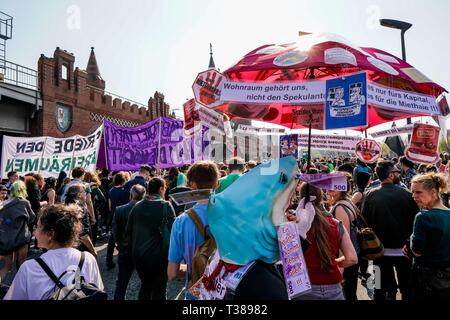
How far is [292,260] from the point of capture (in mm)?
1626

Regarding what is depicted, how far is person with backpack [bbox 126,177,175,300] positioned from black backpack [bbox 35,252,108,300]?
178 centimetres

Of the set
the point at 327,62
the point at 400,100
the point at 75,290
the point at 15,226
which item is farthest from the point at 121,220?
the point at 400,100

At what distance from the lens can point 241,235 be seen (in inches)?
61.7

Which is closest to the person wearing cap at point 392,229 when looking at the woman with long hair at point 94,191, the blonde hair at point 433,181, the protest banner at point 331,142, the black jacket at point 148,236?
the blonde hair at point 433,181

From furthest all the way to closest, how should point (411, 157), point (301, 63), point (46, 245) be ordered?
point (411, 157) → point (301, 63) → point (46, 245)

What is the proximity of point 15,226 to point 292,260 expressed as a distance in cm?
487

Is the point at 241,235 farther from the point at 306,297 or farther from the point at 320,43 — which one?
the point at 320,43

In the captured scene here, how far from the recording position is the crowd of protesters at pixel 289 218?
2.35m

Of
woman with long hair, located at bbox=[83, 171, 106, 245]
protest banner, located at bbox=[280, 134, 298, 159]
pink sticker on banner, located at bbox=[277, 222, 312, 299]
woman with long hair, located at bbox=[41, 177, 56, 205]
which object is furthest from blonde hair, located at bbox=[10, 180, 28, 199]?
pink sticker on banner, located at bbox=[277, 222, 312, 299]

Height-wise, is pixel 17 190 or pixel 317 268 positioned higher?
pixel 17 190

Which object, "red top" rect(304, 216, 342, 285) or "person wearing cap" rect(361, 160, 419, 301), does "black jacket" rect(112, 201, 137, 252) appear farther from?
"person wearing cap" rect(361, 160, 419, 301)

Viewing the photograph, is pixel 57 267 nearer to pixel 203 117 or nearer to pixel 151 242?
pixel 151 242
